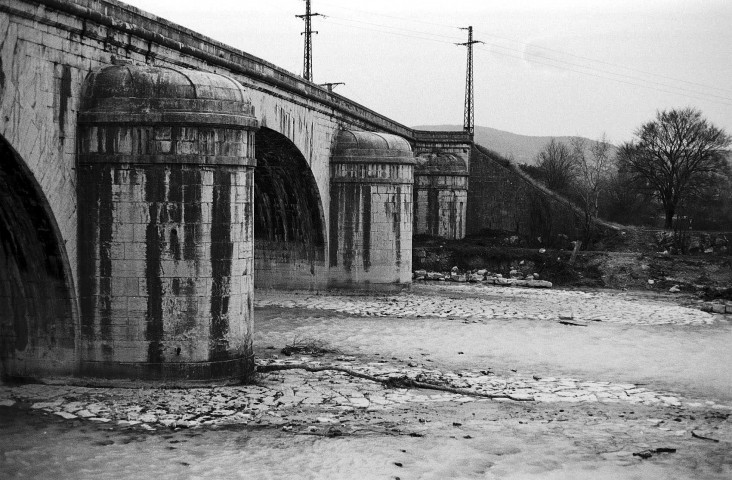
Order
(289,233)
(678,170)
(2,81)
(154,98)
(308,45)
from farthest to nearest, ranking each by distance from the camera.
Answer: (678,170) < (308,45) < (289,233) < (154,98) < (2,81)

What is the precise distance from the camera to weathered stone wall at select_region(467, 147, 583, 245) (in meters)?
39.3

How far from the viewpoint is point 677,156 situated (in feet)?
134

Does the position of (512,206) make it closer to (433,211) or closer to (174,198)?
(433,211)

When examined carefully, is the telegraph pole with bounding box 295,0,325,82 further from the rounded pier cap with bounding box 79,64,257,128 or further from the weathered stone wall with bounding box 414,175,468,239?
the rounded pier cap with bounding box 79,64,257,128

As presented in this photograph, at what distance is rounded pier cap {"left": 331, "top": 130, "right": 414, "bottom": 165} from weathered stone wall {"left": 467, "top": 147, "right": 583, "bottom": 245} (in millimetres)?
13739

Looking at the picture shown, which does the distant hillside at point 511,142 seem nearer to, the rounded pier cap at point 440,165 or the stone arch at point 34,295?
the rounded pier cap at point 440,165

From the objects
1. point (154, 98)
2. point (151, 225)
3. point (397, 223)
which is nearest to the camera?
point (151, 225)

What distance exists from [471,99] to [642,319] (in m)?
22.4

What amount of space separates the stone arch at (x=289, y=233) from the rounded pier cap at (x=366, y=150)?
1.58 metres

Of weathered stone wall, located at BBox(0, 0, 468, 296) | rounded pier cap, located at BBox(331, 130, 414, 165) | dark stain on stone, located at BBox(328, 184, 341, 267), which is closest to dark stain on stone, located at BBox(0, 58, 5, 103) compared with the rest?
weathered stone wall, located at BBox(0, 0, 468, 296)

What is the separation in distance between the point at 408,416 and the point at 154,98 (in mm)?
5445

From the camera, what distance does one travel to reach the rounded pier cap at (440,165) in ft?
125

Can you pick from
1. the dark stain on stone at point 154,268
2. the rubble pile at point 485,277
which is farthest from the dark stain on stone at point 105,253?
the rubble pile at point 485,277

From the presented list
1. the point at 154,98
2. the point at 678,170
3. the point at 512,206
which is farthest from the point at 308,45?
the point at 154,98
